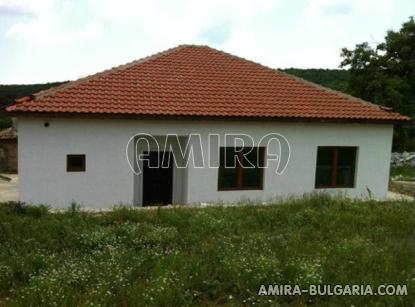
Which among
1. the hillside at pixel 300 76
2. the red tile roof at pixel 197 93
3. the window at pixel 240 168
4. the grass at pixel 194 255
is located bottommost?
the grass at pixel 194 255

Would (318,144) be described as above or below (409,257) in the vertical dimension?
above

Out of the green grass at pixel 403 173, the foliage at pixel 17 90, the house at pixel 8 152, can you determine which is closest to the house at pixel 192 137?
the green grass at pixel 403 173

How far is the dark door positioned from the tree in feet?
69.8

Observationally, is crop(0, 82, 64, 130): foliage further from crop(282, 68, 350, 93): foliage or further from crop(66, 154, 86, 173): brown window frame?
crop(66, 154, 86, 173): brown window frame

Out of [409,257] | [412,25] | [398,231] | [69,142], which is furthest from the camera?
[412,25]

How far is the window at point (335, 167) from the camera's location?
15.5 meters

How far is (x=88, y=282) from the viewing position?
6.32 meters

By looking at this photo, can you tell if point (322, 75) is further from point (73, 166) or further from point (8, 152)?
point (73, 166)

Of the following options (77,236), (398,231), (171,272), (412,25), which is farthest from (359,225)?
(412,25)

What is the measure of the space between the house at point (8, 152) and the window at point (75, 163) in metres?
14.7

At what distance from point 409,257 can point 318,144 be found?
7.95m

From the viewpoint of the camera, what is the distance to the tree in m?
31.0

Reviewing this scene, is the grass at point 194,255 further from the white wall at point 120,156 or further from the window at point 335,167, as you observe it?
the window at point 335,167

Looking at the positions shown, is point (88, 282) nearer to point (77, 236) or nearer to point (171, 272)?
point (171, 272)
